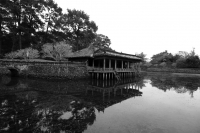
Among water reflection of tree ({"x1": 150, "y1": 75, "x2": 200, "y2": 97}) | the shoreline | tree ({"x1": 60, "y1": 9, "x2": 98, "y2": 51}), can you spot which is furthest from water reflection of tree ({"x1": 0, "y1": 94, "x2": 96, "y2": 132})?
the shoreline

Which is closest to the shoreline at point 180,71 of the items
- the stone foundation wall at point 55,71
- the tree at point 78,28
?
the tree at point 78,28

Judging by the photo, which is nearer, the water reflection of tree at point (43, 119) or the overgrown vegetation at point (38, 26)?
the water reflection of tree at point (43, 119)

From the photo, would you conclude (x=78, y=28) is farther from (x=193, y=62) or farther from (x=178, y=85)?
(x=193, y=62)

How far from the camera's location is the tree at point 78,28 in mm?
32938

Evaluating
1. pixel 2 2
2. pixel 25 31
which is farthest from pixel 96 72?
pixel 2 2

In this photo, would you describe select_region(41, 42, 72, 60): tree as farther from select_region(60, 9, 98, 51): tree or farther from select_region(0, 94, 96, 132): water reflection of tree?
select_region(0, 94, 96, 132): water reflection of tree

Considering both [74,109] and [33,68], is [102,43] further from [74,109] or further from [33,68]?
[74,109]

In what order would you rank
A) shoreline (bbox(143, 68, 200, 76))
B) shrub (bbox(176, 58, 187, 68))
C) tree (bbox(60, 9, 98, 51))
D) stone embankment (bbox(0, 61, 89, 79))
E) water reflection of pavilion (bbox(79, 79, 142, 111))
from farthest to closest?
shrub (bbox(176, 58, 187, 68)) → shoreline (bbox(143, 68, 200, 76)) → tree (bbox(60, 9, 98, 51)) → stone embankment (bbox(0, 61, 89, 79)) → water reflection of pavilion (bbox(79, 79, 142, 111))

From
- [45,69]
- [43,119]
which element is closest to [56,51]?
[45,69]

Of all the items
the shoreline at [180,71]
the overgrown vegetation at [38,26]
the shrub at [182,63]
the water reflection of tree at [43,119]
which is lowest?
the water reflection of tree at [43,119]

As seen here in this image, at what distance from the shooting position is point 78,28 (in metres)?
34.6

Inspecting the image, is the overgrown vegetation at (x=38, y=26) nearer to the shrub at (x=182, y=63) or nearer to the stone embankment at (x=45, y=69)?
the stone embankment at (x=45, y=69)

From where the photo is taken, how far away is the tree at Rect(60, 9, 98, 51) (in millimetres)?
32938

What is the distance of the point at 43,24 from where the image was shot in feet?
99.9
